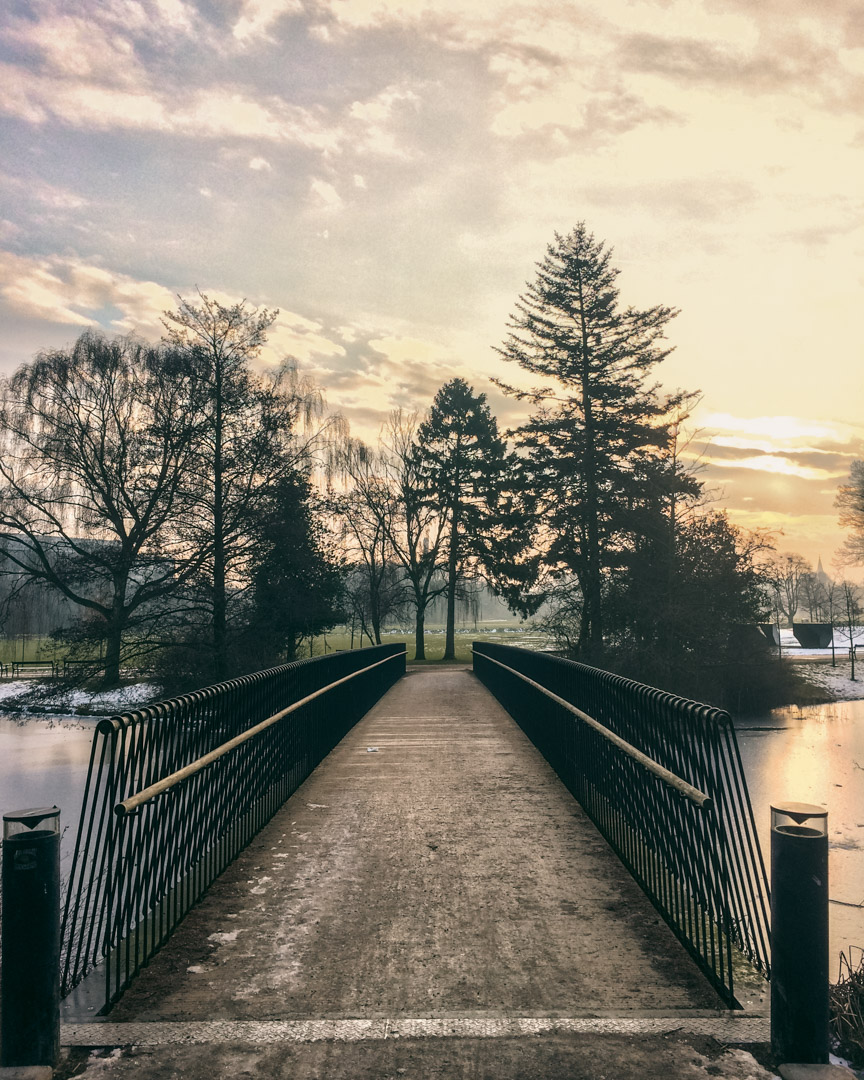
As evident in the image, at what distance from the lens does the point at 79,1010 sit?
316 cm

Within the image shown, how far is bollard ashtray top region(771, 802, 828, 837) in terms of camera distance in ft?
9.14

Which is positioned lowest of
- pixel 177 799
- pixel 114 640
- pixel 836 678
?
pixel 836 678

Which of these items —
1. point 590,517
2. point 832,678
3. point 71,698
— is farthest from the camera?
point 832,678

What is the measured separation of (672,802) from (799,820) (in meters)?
1.33

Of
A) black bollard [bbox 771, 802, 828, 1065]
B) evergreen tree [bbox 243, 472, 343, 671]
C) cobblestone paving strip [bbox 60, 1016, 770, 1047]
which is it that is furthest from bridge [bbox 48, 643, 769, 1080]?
evergreen tree [bbox 243, 472, 343, 671]

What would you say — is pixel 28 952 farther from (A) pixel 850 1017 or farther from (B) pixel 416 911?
(A) pixel 850 1017

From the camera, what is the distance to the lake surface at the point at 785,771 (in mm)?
10664

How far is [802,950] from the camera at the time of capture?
2.72 meters

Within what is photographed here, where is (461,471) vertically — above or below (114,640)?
above

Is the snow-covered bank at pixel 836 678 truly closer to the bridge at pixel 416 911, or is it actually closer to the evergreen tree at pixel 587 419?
the evergreen tree at pixel 587 419

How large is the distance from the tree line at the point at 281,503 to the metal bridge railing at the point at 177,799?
49.5 feet

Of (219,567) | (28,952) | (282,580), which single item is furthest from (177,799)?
(282,580)

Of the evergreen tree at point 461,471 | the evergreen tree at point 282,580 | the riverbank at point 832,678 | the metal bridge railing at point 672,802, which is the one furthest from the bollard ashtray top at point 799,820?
the evergreen tree at point 461,471

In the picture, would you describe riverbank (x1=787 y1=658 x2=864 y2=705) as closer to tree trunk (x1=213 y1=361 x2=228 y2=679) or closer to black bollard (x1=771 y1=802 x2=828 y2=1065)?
tree trunk (x1=213 y1=361 x2=228 y2=679)
